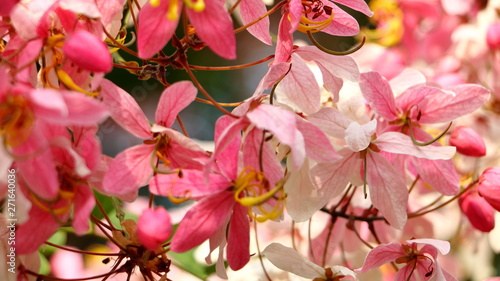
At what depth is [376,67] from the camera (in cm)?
98

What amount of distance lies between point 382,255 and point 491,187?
0.42 feet

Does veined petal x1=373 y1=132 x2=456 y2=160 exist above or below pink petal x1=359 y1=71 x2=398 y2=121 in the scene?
below

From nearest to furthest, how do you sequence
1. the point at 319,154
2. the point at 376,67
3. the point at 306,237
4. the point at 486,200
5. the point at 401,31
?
the point at 319,154, the point at 486,200, the point at 306,237, the point at 376,67, the point at 401,31

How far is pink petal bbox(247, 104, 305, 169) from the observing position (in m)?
0.41

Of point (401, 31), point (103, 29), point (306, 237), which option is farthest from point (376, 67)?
point (103, 29)

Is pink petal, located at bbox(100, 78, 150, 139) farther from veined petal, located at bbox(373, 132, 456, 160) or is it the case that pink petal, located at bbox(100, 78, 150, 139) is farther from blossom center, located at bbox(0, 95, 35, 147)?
veined petal, located at bbox(373, 132, 456, 160)

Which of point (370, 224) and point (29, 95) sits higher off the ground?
point (29, 95)

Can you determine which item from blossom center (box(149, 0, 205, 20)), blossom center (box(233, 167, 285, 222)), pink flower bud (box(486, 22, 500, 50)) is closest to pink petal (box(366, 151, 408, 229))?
blossom center (box(233, 167, 285, 222))

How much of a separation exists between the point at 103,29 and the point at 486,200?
14.8 inches

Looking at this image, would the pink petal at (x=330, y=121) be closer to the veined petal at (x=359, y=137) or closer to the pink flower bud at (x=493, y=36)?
the veined petal at (x=359, y=137)

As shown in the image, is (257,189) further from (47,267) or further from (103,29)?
(47,267)

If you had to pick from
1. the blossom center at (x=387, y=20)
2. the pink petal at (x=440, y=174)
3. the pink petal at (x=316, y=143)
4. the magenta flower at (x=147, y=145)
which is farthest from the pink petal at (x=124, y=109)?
the blossom center at (x=387, y=20)

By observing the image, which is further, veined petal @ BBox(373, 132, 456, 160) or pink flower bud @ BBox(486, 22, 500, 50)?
pink flower bud @ BBox(486, 22, 500, 50)

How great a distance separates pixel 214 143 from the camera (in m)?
0.48
